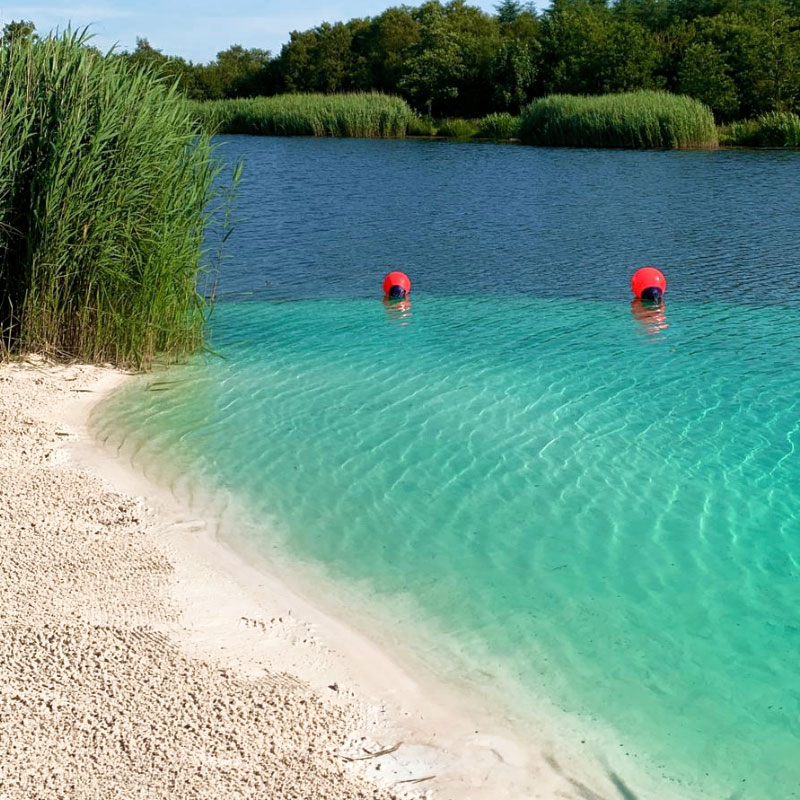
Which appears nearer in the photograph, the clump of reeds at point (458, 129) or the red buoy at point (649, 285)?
the red buoy at point (649, 285)

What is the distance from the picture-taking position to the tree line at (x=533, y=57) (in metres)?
46.0

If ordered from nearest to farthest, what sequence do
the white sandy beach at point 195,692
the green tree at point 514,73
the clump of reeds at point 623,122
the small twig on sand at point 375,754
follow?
the white sandy beach at point 195,692 < the small twig on sand at point 375,754 < the clump of reeds at point 623,122 < the green tree at point 514,73

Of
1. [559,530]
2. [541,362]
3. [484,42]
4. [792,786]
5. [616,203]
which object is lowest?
[792,786]

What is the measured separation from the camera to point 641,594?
6070 mm

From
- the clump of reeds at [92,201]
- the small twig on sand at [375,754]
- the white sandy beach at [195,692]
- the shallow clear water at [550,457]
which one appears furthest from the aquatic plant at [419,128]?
the small twig on sand at [375,754]

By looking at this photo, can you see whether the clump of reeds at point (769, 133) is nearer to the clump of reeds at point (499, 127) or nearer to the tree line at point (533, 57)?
the tree line at point (533, 57)

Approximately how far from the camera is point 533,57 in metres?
56.1

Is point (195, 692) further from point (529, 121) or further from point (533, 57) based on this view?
point (533, 57)

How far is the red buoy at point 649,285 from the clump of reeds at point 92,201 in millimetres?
6520

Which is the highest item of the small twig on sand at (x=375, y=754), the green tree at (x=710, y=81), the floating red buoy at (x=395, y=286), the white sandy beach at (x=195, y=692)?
the green tree at (x=710, y=81)

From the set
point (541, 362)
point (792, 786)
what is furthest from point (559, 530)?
point (541, 362)

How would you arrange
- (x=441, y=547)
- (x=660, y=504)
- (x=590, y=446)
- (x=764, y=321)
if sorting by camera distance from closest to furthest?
(x=441, y=547), (x=660, y=504), (x=590, y=446), (x=764, y=321)

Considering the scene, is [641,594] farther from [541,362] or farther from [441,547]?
[541,362]

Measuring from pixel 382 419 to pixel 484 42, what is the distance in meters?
57.5
